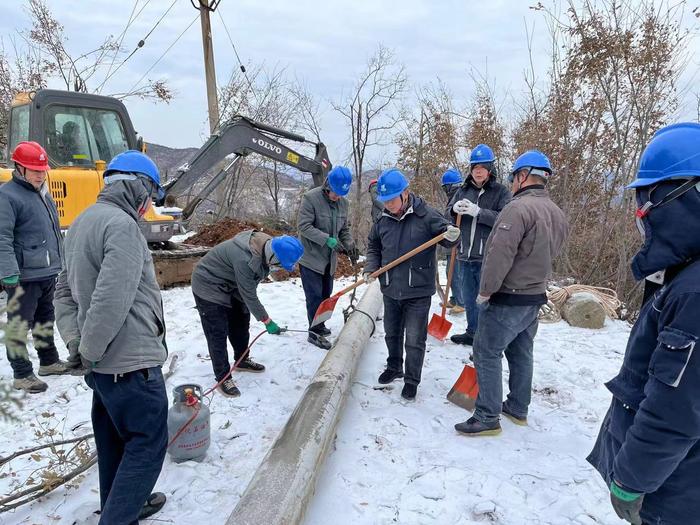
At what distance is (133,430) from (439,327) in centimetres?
364

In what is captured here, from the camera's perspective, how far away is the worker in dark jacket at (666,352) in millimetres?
1317

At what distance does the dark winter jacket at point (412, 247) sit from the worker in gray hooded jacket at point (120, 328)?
2.05m

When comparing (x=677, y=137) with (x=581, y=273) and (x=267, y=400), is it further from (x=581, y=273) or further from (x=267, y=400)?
(x=581, y=273)

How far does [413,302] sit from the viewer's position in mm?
3754

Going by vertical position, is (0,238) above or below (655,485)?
above

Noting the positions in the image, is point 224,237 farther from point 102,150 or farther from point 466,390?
point 466,390

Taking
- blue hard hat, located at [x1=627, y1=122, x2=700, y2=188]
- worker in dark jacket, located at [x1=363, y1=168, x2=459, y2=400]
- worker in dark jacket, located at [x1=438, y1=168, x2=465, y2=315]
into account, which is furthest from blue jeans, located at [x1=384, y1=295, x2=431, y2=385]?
blue hard hat, located at [x1=627, y1=122, x2=700, y2=188]

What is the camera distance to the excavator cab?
576cm

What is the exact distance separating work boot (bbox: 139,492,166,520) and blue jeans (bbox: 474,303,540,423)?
7.18ft

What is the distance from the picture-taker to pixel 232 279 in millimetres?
3771

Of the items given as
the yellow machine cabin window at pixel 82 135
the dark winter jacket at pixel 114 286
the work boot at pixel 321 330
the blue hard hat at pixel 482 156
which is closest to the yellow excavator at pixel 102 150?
the yellow machine cabin window at pixel 82 135

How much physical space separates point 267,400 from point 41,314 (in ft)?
7.44

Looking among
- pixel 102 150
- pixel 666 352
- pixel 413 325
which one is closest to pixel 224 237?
pixel 102 150

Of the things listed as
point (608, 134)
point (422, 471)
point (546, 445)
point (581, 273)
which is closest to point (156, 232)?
point (422, 471)
